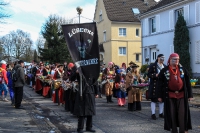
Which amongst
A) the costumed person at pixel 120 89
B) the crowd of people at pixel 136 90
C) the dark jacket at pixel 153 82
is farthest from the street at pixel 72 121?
the dark jacket at pixel 153 82

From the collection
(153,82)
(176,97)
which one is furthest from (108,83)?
(176,97)

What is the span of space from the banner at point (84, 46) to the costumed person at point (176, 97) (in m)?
1.75

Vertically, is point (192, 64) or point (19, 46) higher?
point (19, 46)

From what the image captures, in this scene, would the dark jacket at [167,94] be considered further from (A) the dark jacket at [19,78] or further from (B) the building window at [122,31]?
(B) the building window at [122,31]

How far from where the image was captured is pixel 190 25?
25.0m

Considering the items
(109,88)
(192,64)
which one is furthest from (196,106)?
(192,64)

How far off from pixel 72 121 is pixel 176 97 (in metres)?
3.73

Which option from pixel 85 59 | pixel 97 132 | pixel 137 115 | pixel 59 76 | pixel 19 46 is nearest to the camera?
pixel 85 59

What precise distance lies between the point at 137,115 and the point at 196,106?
10.5ft

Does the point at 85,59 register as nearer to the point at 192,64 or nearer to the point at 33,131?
the point at 33,131

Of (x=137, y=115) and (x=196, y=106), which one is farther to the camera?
(x=196, y=106)

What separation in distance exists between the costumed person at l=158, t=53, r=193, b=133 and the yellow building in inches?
1439

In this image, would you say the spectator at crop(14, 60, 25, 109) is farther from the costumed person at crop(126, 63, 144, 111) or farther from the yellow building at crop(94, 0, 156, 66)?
the yellow building at crop(94, 0, 156, 66)

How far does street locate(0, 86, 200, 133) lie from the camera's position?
7.90 metres
